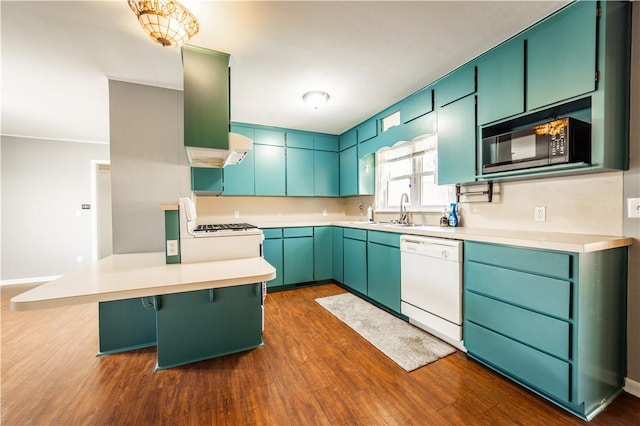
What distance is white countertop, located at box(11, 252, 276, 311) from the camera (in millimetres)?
1136

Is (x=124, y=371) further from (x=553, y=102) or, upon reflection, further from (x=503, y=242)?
(x=553, y=102)

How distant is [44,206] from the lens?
4.39 metres

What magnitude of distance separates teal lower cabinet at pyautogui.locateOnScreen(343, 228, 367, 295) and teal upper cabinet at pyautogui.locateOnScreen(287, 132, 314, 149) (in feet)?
5.27

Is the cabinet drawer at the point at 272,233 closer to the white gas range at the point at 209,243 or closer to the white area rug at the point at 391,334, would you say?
the white area rug at the point at 391,334

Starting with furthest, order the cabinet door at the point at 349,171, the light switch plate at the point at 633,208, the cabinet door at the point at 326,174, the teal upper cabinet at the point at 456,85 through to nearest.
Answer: the cabinet door at the point at 326,174, the cabinet door at the point at 349,171, the teal upper cabinet at the point at 456,85, the light switch plate at the point at 633,208

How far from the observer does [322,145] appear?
14.5 feet

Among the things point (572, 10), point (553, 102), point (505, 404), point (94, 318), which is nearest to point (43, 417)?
point (94, 318)

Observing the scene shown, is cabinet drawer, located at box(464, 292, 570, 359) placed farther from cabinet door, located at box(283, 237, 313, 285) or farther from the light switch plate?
cabinet door, located at box(283, 237, 313, 285)

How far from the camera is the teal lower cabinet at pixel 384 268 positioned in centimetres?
269

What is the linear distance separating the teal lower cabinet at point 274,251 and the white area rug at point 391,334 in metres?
0.76

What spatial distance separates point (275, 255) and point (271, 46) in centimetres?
250

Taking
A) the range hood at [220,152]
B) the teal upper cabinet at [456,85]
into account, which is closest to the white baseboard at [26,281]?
the range hood at [220,152]

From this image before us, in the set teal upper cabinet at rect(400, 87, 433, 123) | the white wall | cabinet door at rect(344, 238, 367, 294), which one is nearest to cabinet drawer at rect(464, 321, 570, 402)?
cabinet door at rect(344, 238, 367, 294)

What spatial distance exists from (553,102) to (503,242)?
1.00 metres
